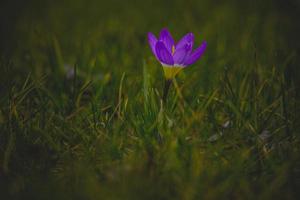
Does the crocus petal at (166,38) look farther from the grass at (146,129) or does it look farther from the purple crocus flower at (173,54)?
the grass at (146,129)

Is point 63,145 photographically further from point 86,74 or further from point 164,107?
point 86,74

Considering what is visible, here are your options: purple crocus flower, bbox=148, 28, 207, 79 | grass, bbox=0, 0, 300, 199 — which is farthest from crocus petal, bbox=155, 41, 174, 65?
grass, bbox=0, 0, 300, 199

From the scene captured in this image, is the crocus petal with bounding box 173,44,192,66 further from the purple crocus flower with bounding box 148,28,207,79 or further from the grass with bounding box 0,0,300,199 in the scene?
the grass with bounding box 0,0,300,199

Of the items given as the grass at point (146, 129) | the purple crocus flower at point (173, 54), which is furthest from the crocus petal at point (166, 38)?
the grass at point (146, 129)

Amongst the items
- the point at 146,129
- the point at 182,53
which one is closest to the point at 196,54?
the point at 182,53

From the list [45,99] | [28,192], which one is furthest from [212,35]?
[28,192]

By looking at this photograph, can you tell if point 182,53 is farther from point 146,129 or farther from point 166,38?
point 146,129
